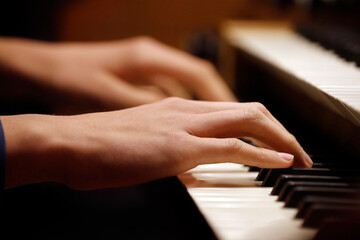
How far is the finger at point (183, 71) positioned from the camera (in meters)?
1.21

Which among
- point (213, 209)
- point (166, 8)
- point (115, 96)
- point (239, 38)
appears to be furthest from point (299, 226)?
point (166, 8)

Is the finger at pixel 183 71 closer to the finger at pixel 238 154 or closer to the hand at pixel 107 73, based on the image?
the hand at pixel 107 73

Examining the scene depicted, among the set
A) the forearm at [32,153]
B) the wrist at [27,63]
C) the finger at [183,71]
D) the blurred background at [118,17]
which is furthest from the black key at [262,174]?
the blurred background at [118,17]

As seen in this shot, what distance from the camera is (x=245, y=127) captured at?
0.66 meters

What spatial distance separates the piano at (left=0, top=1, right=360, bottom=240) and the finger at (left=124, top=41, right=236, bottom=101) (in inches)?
5.3

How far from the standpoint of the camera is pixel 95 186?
0.63 meters

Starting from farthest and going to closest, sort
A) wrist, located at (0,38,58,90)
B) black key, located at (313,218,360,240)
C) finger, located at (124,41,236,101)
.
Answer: wrist, located at (0,38,58,90) < finger, located at (124,41,236,101) < black key, located at (313,218,360,240)

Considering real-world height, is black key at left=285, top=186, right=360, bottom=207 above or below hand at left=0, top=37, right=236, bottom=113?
above

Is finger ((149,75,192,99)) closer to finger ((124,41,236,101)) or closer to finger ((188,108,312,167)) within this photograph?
finger ((124,41,236,101))

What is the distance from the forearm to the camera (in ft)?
1.99

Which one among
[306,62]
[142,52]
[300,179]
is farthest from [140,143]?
[142,52]

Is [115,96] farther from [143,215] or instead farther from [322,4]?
[322,4]

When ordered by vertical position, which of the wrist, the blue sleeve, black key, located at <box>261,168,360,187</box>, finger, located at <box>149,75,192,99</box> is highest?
black key, located at <box>261,168,360,187</box>

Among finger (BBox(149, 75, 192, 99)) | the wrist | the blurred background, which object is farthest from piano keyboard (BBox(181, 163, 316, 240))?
the blurred background
